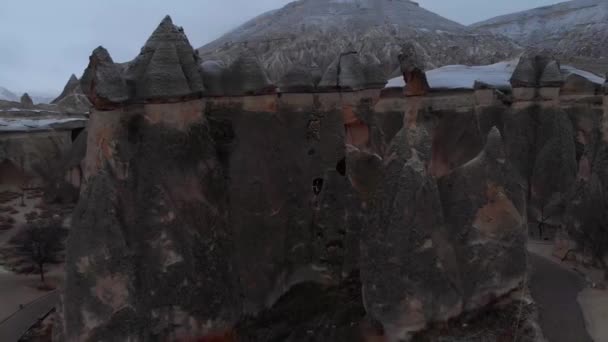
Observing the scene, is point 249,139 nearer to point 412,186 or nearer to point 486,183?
point 412,186

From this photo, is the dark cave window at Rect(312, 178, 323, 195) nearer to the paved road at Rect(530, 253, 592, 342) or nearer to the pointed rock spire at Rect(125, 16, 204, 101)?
the pointed rock spire at Rect(125, 16, 204, 101)

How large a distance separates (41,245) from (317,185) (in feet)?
26.7

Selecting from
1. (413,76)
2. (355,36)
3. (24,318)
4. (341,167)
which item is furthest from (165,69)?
(355,36)

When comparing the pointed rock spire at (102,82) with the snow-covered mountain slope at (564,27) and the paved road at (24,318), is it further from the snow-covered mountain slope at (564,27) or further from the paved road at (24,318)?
the snow-covered mountain slope at (564,27)

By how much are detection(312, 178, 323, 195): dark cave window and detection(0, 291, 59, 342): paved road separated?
16.0 ft

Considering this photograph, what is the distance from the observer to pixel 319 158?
9.84 meters

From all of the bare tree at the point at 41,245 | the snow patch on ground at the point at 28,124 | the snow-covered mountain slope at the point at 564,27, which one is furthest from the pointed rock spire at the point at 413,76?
the snow-covered mountain slope at the point at 564,27

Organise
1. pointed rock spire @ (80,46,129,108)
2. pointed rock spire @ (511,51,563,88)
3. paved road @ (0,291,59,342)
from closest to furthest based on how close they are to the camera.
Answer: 1. pointed rock spire @ (80,46,129,108)
2. paved road @ (0,291,59,342)
3. pointed rock spire @ (511,51,563,88)

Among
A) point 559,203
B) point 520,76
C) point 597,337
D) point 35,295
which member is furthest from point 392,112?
point 35,295

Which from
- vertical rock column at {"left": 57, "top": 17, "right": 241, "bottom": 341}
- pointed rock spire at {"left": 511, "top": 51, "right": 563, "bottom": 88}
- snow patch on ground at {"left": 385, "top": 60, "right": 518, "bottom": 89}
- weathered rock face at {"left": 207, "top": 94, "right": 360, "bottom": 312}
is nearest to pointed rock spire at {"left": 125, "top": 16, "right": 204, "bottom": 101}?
vertical rock column at {"left": 57, "top": 17, "right": 241, "bottom": 341}

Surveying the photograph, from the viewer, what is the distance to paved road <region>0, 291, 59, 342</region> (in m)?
9.63

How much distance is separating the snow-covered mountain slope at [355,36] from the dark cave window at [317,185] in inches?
925

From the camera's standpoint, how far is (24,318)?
10.4 m

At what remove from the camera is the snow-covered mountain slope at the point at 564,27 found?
152 ft
